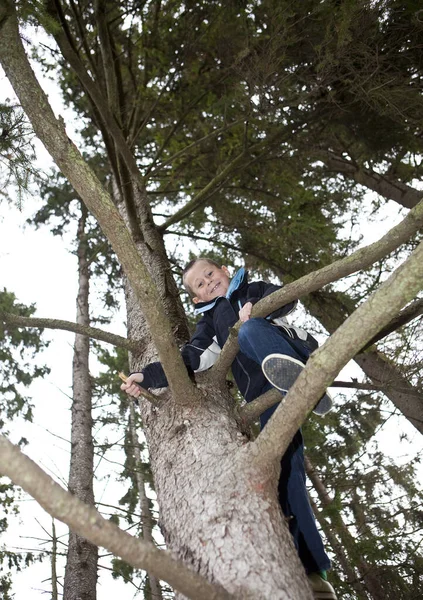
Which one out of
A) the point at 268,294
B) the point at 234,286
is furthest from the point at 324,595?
the point at 234,286

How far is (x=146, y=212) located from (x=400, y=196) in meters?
4.93

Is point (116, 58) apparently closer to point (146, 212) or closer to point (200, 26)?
point (200, 26)

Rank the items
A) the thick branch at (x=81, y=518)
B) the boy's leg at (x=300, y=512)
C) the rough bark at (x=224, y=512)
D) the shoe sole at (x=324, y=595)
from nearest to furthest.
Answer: the thick branch at (x=81, y=518), the rough bark at (x=224, y=512), the shoe sole at (x=324, y=595), the boy's leg at (x=300, y=512)

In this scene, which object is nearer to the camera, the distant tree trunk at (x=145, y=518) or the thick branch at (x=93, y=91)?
the thick branch at (x=93, y=91)

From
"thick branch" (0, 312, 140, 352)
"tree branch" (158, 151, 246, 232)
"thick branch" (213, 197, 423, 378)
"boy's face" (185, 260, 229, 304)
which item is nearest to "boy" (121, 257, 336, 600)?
"boy's face" (185, 260, 229, 304)

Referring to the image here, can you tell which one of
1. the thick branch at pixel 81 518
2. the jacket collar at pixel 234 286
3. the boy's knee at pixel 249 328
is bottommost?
the thick branch at pixel 81 518

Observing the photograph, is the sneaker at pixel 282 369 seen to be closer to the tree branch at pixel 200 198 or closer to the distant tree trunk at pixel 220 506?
the distant tree trunk at pixel 220 506

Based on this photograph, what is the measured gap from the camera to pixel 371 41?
420cm

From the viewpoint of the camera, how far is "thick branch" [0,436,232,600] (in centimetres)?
96

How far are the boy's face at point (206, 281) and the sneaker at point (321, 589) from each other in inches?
70.8

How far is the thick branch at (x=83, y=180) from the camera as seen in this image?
1812 mm

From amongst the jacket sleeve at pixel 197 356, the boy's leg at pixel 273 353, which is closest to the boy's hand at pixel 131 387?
the jacket sleeve at pixel 197 356

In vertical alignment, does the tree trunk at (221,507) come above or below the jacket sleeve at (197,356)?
below

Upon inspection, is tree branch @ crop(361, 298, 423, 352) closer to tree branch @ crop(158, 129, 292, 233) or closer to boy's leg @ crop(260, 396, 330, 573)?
boy's leg @ crop(260, 396, 330, 573)
